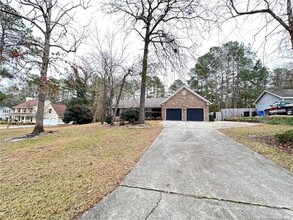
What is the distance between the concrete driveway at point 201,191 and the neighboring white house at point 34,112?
117ft

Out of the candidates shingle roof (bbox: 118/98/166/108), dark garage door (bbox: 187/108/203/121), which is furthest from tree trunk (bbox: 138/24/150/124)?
shingle roof (bbox: 118/98/166/108)

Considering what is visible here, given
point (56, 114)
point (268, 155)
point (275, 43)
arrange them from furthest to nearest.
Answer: point (56, 114)
point (275, 43)
point (268, 155)

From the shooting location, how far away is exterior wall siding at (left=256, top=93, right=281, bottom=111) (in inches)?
839

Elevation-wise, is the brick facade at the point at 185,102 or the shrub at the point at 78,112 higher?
the brick facade at the point at 185,102

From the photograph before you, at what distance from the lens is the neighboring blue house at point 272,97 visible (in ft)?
65.1

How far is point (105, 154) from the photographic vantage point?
16.7ft

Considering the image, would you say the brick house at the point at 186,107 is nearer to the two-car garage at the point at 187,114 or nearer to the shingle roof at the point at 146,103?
the two-car garage at the point at 187,114

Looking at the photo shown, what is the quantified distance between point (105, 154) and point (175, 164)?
2.31 m

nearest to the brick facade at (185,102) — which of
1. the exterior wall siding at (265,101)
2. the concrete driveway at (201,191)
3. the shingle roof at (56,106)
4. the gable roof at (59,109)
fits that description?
the exterior wall siding at (265,101)

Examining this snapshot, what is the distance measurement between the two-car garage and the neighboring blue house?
844cm

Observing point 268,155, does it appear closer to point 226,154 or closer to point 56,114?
point 226,154

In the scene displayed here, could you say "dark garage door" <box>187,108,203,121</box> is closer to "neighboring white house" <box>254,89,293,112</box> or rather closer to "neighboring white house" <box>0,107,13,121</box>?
"neighboring white house" <box>254,89,293,112</box>

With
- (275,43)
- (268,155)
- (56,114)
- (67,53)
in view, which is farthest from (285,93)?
(56,114)

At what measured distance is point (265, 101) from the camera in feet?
76.9
